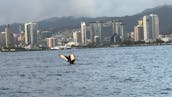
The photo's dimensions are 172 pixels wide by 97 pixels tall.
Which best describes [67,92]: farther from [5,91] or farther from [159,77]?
[159,77]

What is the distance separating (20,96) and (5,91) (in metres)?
5.76

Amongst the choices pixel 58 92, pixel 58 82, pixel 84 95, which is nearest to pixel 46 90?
pixel 58 92

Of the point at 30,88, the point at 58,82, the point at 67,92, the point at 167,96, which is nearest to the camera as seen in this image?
the point at 167,96

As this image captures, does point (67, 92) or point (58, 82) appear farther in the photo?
point (58, 82)

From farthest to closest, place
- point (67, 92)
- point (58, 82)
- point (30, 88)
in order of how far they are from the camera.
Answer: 1. point (58, 82)
2. point (30, 88)
3. point (67, 92)

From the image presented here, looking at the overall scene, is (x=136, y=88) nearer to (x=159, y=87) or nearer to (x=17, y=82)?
(x=159, y=87)

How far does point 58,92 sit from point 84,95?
4.31 m

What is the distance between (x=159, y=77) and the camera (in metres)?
76.2

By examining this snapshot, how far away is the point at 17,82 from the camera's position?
249ft

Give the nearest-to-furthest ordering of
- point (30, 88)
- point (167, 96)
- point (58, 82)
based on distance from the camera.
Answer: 1. point (167, 96)
2. point (30, 88)
3. point (58, 82)

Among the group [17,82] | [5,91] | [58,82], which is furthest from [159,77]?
[5,91]

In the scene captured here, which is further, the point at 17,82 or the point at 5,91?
the point at 17,82

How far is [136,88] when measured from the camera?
61.3m

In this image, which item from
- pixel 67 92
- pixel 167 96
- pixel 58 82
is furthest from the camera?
pixel 58 82
